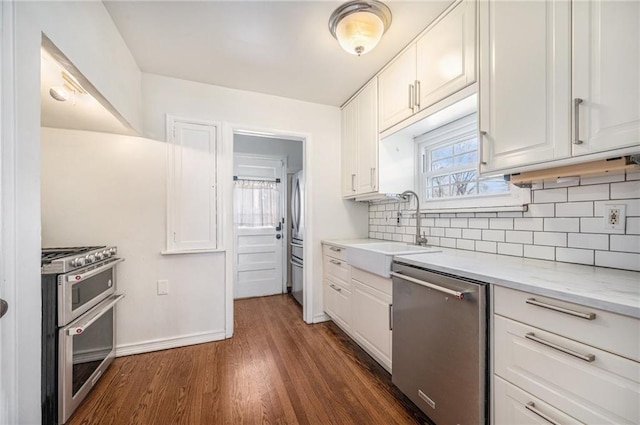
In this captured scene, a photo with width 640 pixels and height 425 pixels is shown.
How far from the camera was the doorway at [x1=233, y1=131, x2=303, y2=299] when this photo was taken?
3.83 meters

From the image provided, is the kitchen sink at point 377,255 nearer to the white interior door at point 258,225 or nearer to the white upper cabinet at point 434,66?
the white upper cabinet at point 434,66

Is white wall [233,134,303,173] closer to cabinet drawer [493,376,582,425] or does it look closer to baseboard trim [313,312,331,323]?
baseboard trim [313,312,331,323]

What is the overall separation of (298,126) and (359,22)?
136 centimetres

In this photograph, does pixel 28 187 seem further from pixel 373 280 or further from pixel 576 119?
pixel 576 119

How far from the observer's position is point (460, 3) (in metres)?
1.51

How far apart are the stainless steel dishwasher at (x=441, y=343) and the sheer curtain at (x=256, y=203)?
2.68 meters

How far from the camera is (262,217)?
3.98 m

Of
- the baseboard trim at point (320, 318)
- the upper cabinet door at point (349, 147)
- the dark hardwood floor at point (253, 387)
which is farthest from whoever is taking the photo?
the baseboard trim at point (320, 318)

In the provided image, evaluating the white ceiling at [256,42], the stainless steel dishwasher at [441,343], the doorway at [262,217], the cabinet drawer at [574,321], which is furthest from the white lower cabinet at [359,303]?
the white ceiling at [256,42]

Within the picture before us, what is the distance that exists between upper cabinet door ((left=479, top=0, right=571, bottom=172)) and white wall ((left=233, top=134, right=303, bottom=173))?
252 centimetres

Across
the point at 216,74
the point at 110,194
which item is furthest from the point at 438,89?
the point at 110,194

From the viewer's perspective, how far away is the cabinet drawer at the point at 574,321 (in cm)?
75

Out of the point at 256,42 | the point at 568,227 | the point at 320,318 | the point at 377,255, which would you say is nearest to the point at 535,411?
the point at 568,227

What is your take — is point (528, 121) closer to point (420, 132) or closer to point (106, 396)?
point (420, 132)
